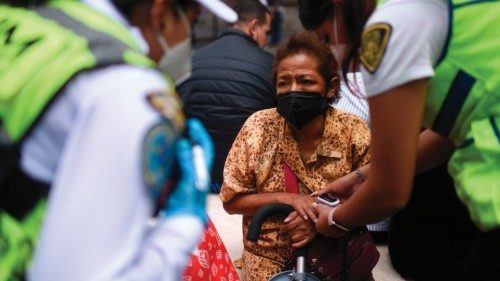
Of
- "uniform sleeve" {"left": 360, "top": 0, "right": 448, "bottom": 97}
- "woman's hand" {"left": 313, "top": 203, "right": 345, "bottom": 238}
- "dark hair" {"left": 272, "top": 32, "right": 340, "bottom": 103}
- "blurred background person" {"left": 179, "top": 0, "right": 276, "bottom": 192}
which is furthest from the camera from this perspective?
"blurred background person" {"left": 179, "top": 0, "right": 276, "bottom": 192}

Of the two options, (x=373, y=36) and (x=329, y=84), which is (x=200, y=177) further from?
(x=329, y=84)

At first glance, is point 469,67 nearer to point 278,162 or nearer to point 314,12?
point 314,12

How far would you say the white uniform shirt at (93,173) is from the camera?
3.00 feet

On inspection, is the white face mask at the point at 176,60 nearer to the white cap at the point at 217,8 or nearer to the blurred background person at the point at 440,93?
the white cap at the point at 217,8

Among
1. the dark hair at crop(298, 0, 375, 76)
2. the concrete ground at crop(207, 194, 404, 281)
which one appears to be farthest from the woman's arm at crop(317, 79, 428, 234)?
the concrete ground at crop(207, 194, 404, 281)

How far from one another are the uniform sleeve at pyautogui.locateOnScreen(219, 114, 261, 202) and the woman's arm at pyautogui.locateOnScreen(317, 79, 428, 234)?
1219 mm

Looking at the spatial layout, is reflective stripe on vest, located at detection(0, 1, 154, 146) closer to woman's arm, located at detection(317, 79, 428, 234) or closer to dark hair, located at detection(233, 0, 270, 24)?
woman's arm, located at detection(317, 79, 428, 234)

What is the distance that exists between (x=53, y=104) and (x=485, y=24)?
30.8 inches

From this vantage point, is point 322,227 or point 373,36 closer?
point 373,36

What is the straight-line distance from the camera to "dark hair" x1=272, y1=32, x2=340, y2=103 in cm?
284

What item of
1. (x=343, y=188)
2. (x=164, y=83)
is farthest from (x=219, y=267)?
(x=164, y=83)

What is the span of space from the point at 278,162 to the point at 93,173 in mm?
1931

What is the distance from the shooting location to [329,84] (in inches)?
113

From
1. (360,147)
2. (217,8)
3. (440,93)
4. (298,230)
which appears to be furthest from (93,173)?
(360,147)
